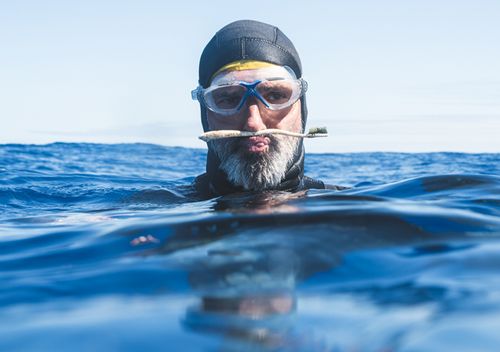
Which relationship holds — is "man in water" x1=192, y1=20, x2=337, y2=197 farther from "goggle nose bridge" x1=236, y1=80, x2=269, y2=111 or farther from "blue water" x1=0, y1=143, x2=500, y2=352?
"blue water" x1=0, y1=143, x2=500, y2=352

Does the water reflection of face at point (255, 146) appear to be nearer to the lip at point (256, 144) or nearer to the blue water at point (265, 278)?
the lip at point (256, 144)

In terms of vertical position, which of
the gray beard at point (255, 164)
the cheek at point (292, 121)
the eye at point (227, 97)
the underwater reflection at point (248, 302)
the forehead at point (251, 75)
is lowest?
the underwater reflection at point (248, 302)

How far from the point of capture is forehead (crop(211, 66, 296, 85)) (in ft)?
14.6

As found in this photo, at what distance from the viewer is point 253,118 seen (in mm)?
4207

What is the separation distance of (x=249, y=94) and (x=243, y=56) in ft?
1.63

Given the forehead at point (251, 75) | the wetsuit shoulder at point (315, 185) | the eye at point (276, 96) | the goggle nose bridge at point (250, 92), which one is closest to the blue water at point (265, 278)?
the goggle nose bridge at point (250, 92)

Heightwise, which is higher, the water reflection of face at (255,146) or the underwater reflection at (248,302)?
the water reflection of face at (255,146)

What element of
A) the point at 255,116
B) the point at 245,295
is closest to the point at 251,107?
the point at 255,116

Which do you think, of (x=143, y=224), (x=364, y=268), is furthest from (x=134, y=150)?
(x=364, y=268)

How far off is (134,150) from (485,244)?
17.1 metres

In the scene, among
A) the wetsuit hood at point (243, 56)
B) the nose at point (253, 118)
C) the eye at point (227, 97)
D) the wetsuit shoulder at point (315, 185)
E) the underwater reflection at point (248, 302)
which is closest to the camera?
the underwater reflection at point (248, 302)

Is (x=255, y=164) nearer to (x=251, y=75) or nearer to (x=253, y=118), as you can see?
(x=253, y=118)

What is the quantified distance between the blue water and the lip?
32.7 inches

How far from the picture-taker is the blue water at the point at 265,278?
1279mm
